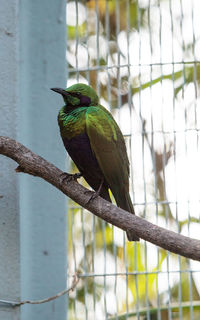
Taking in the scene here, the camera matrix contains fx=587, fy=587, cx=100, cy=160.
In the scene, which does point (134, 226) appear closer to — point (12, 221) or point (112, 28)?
point (12, 221)

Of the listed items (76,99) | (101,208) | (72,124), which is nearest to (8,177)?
(101,208)

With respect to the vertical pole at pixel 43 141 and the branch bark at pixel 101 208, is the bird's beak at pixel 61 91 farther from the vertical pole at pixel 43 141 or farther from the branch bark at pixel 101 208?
the branch bark at pixel 101 208

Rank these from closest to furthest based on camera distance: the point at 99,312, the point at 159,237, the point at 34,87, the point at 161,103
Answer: the point at 159,237 < the point at 34,87 < the point at 161,103 < the point at 99,312

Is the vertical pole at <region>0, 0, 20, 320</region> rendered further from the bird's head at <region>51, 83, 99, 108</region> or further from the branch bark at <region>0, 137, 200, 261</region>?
the bird's head at <region>51, 83, 99, 108</region>

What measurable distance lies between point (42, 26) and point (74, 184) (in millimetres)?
651

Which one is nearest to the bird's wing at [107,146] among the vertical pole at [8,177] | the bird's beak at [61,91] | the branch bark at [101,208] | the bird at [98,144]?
the bird at [98,144]

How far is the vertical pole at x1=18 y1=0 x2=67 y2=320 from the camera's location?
83.6 inches

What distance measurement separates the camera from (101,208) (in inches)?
70.1

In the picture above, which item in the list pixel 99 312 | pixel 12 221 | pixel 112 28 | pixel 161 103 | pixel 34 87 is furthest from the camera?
pixel 112 28

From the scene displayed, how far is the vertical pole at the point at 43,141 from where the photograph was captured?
83.6 inches

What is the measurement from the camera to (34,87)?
7.09 feet

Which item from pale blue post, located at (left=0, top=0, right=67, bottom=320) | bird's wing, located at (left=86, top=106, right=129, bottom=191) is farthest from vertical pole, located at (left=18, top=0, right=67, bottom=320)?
bird's wing, located at (left=86, top=106, right=129, bottom=191)

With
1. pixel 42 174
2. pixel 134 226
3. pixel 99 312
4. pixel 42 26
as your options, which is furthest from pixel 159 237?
pixel 99 312

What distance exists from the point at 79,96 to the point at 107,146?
252mm
